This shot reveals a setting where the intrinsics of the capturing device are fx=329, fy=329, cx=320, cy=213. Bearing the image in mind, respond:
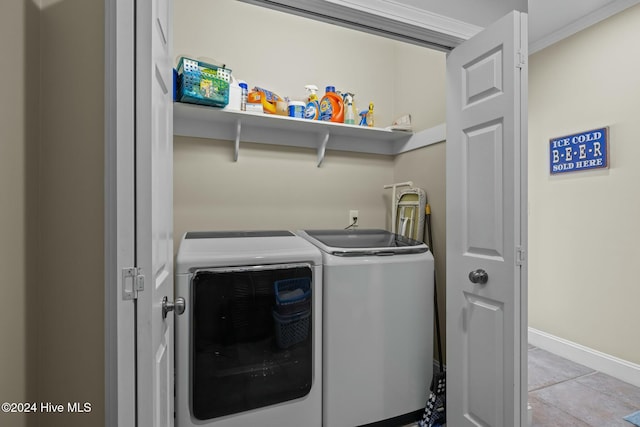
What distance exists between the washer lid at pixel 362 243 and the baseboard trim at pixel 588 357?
6.00 feet

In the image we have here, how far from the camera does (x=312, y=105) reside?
2.33 metres

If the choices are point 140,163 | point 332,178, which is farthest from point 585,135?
point 140,163

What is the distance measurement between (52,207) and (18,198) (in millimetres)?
77

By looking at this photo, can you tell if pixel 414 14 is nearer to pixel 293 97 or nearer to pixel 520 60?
pixel 520 60

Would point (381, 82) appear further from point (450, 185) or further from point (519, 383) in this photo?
point (519, 383)

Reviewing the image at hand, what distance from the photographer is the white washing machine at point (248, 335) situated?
1497 mm

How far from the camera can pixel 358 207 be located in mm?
2672

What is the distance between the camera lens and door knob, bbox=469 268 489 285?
1.53m

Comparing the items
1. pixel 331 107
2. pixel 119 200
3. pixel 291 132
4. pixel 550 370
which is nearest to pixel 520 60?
pixel 331 107

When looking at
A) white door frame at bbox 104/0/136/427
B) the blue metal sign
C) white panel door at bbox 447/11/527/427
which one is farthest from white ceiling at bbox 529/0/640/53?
white door frame at bbox 104/0/136/427

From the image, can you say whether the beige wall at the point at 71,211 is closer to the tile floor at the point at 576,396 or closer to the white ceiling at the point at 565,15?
the tile floor at the point at 576,396

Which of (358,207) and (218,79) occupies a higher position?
(218,79)

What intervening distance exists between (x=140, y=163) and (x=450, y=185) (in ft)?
4.91

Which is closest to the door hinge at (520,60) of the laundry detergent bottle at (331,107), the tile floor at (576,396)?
the laundry detergent bottle at (331,107)
